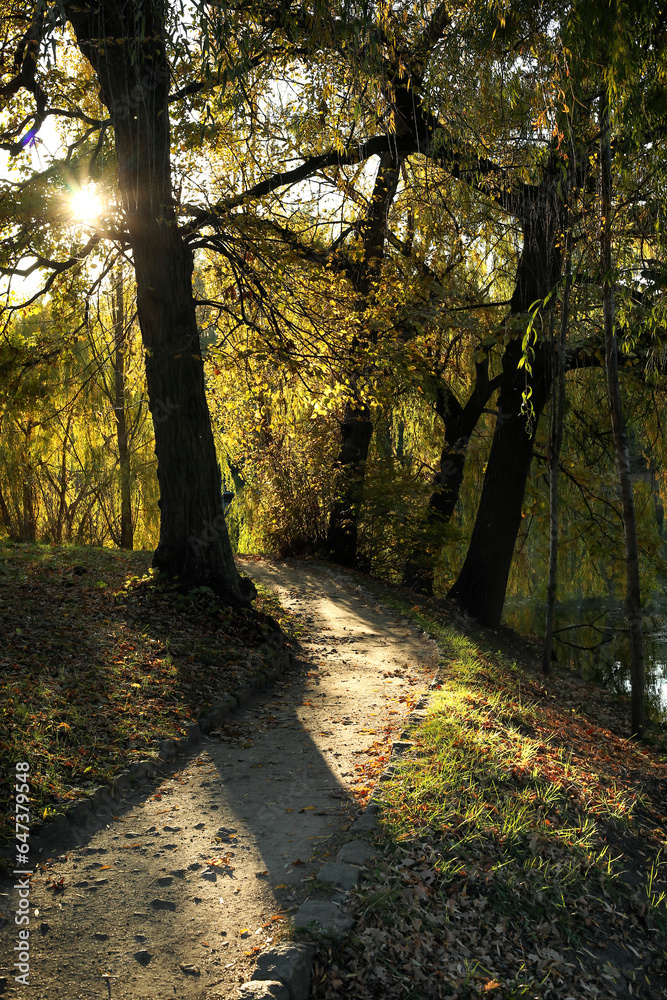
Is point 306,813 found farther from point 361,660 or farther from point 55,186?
point 55,186

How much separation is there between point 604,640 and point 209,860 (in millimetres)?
11625

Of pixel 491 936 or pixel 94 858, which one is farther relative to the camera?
pixel 94 858

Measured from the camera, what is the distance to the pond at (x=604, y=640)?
40.5 ft

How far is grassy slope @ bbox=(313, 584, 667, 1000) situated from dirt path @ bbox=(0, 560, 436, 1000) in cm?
37

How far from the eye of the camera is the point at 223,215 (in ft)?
23.0

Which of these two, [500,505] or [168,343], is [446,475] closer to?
[500,505]

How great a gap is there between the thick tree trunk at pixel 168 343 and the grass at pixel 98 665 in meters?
0.38

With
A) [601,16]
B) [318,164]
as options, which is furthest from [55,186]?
[601,16]

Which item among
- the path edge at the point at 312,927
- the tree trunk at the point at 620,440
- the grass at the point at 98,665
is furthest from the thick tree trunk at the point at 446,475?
the path edge at the point at 312,927

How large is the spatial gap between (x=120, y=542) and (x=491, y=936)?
13.5 meters

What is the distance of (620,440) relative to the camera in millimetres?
5914

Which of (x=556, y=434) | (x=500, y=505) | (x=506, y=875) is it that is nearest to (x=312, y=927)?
(x=506, y=875)

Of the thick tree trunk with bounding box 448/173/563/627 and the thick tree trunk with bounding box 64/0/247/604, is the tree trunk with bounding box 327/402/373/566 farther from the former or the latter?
the thick tree trunk with bounding box 64/0/247/604

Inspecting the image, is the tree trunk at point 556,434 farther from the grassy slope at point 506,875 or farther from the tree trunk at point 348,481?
the tree trunk at point 348,481
